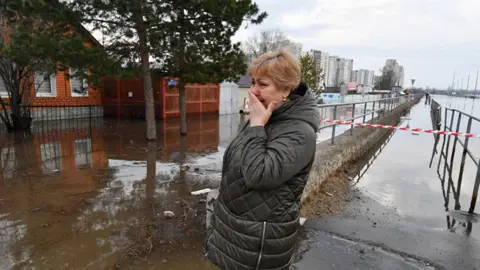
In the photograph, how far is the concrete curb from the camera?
4688 millimetres

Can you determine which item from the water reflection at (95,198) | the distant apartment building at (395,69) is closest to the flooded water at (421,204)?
the water reflection at (95,198)

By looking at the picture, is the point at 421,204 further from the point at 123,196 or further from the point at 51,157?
the point at 51,157

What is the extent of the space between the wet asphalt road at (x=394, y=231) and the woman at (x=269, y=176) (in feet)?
5.33

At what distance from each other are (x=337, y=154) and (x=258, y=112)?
5.00 meters

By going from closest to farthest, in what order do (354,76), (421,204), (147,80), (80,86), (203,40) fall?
1. (421,204)
2. (203,40)
3. (147,80)
4. (80,86)
5. (354,76)

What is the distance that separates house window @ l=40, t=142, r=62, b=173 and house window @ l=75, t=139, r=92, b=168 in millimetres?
338

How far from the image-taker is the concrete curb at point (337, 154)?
15.4ft

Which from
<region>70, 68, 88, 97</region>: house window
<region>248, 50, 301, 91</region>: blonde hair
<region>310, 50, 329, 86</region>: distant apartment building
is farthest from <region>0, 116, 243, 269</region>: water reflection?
<region>310, 50, 329, 86</region>: distant apartment building

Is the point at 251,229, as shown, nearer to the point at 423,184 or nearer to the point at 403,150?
the point at 423,184

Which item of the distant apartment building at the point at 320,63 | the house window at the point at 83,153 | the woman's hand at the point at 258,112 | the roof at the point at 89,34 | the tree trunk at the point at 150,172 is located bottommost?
the house window at the point at 83,153

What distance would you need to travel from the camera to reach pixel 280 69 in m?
1.44

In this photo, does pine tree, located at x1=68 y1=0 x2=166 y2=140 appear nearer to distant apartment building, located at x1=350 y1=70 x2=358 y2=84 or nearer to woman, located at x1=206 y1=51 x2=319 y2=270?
woman, located at x1=206 y1=51 x2=319 y2=270

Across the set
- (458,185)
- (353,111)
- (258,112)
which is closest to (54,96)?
(353,111)

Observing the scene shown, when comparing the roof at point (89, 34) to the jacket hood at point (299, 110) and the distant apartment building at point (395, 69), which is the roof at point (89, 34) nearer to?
the jacket hood at point (299, 110)
